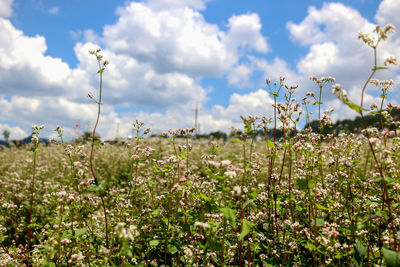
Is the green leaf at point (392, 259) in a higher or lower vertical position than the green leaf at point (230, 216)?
lower

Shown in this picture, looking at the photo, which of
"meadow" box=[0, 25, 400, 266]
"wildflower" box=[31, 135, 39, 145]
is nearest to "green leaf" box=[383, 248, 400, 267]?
"meadow" box=[0, 25, 400, 266]

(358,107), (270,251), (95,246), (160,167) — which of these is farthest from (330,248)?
(95,246)

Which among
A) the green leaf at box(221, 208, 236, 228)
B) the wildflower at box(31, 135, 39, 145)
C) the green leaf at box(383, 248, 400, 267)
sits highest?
the wildflower at box(31, 135, 39, 145)

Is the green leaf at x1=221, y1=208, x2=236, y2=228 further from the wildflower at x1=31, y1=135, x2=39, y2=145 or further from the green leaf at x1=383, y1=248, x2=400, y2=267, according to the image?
the wildflower at x1=31, y1=135, x2=39, y2=145

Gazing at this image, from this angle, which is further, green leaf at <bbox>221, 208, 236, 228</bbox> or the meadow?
the meadow

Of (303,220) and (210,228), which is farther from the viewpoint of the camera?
(303,220)

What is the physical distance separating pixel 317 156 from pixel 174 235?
2.90m

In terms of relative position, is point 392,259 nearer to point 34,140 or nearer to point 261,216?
point 261,216

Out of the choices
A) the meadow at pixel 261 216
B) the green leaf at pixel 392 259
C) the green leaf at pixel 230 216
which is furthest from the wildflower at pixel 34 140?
the green leaf at pixel 392 259

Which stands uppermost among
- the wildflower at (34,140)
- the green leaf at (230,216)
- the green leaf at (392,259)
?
the wildflower at (34,140)

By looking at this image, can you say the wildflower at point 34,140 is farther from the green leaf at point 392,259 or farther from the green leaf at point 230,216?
the green leaf at point 392,259

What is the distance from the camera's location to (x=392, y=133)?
12.5 feet

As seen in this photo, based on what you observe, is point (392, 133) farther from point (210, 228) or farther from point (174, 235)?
point (174, 235)

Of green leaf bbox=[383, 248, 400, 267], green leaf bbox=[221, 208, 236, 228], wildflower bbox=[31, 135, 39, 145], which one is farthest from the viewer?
wildflower bbox=[31, 135, 39, 145]
